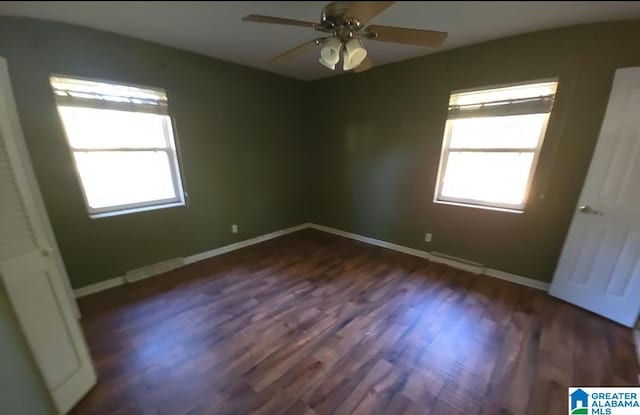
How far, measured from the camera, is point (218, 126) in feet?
10.1

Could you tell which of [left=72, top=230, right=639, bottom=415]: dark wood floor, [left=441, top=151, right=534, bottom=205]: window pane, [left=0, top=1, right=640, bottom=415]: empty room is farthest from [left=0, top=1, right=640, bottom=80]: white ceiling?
[left=72, top=230, right=639, bottom=415]: dark wood floor

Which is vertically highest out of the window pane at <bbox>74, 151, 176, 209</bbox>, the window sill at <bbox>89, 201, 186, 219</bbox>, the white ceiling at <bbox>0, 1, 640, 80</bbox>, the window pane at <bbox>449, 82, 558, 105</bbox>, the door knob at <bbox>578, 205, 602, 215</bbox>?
the white ceiling at <bbox>0, 1, 640, 80</bbox>

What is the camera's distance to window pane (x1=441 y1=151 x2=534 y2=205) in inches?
100

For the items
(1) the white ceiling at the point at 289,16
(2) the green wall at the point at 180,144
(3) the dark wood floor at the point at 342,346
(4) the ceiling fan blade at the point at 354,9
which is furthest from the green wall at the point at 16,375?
(4) the ceiling fan blade at the point at 354,9

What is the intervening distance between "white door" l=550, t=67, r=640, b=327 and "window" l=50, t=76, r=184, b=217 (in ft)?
13.7

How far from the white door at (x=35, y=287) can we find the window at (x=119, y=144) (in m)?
1.17

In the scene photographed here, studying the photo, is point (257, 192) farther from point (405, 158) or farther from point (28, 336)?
point (28, 336)

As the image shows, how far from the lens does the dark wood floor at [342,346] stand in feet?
4.62

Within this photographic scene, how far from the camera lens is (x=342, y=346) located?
1.80 metres

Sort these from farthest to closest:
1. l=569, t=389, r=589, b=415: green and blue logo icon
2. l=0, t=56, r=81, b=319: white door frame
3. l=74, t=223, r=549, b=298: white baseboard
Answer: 1. l=74, t=223, r=549, b=298: white baseboard
2. l=569, t=389, r=589, b=415: green and blue logo icon
3. l=0, t=56, r=81, b=319: white door frame

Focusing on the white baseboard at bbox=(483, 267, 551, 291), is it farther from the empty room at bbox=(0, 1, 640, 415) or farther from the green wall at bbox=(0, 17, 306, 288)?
the green wall at bbox=(0, 17, 306, 288)

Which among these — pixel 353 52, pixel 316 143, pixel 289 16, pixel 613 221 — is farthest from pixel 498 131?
pixel 316 143

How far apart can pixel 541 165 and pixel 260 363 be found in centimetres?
310

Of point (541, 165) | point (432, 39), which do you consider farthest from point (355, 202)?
point (432, 39)
